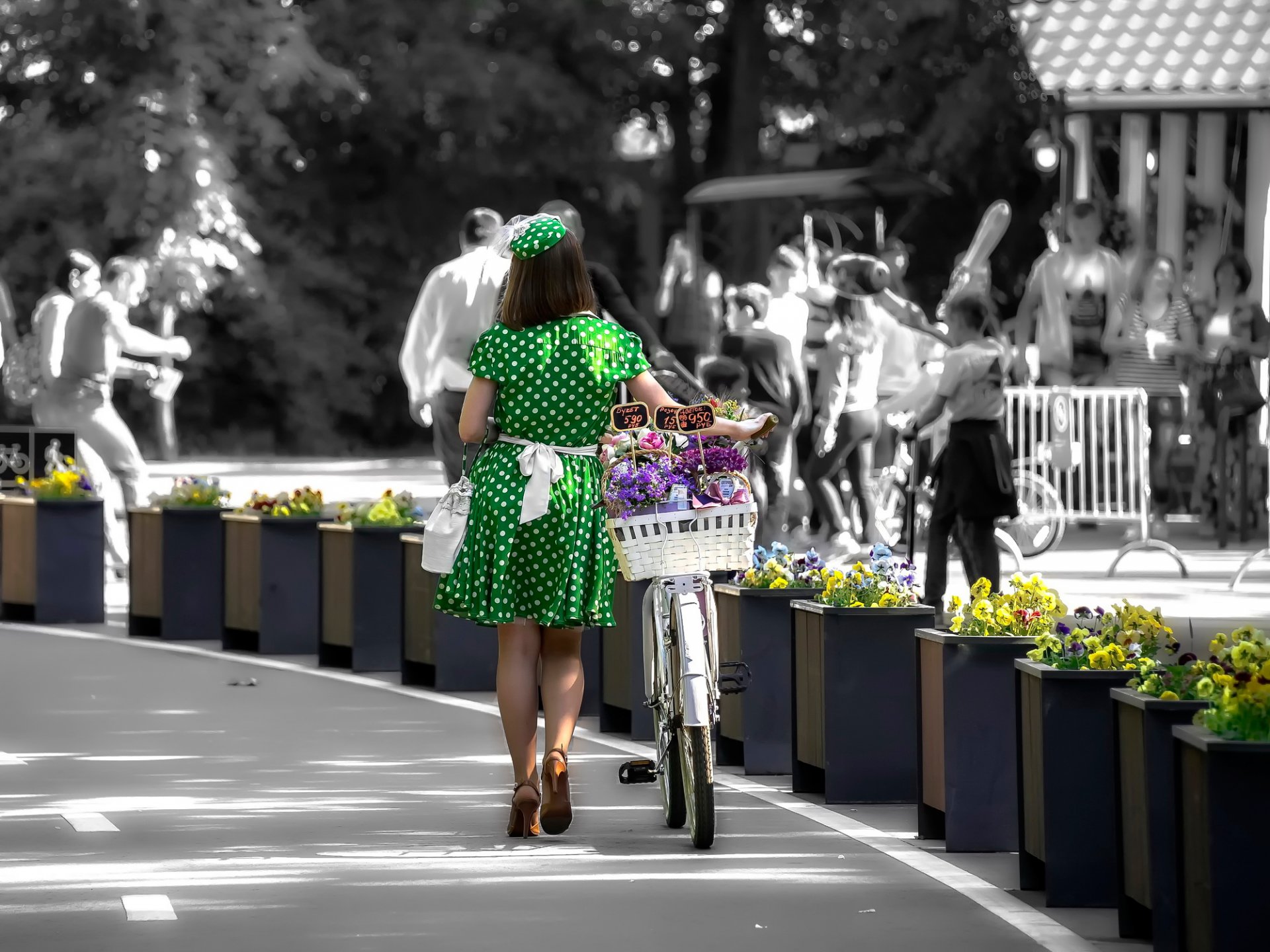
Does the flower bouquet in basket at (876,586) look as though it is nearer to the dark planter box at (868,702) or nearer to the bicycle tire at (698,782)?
the dark planter box at (868,702)

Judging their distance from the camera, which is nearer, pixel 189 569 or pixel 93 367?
pixel 189 569

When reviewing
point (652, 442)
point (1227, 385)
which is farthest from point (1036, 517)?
point (652, 442)

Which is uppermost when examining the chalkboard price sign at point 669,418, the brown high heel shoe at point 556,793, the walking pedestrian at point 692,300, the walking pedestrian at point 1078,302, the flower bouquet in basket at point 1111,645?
the walking pedestrian at point 692,300

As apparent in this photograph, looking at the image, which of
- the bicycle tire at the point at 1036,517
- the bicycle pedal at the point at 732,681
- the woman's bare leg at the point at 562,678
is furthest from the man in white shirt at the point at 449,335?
the bicycle tire at the point at 1036,517

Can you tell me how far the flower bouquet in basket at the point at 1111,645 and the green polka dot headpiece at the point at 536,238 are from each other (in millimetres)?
1890

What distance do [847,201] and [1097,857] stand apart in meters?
23.4

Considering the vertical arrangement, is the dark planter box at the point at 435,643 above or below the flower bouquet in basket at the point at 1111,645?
below

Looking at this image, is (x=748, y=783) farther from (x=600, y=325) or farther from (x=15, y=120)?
(x=15, y=120)

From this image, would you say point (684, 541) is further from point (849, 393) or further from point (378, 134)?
point (378, 134)

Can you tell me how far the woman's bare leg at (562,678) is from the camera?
26.2ft

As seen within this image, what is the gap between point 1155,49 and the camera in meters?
24.3

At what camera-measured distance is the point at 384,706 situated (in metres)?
11.3

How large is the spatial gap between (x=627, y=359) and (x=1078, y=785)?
198 cm

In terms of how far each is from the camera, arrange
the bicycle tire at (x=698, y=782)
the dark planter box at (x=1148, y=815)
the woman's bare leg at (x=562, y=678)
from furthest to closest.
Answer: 1. the woman's bare leg at (x=562, y=678)
2. the bicycle tire at (x=698, y=782)
3. the dark planter box at (x=1148, y=815)
